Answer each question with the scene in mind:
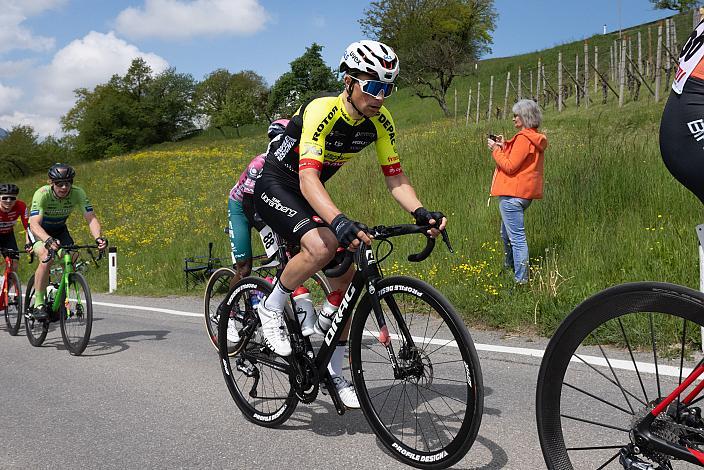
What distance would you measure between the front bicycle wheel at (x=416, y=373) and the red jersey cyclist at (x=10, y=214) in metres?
6.45

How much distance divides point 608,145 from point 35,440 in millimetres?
9670

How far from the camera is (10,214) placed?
914 centimetres

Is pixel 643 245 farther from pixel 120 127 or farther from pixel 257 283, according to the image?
pixel 120 127

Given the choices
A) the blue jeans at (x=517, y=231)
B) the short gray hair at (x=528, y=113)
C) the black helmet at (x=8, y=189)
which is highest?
the short gray hair at (x=528, y=113)

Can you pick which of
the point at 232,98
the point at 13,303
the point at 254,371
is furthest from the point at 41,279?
the point at 232,98

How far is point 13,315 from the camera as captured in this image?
8375 mm

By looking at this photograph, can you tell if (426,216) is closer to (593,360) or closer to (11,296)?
(593,360)

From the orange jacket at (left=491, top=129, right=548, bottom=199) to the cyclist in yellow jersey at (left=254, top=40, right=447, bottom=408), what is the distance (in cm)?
365

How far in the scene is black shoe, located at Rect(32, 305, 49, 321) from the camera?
711cm

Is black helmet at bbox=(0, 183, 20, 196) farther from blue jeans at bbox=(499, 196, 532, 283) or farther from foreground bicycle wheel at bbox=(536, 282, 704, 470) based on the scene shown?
foreground bicycle wheel at bbox=(536, 282, 704, 470)

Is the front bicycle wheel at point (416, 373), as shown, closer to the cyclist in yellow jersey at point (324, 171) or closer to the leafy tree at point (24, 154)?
the cyclist in yellow jersey at point (324, 171)

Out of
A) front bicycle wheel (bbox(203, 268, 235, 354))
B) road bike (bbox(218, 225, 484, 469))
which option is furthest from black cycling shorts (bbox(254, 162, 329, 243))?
front bicycle wheel (bbox(203, 268, 235, 354))

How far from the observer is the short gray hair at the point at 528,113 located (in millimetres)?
7348

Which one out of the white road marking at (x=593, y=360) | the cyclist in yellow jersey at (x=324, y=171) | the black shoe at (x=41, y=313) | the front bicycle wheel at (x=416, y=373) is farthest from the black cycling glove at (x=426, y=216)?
the black shoe at (x=41, y=313)
